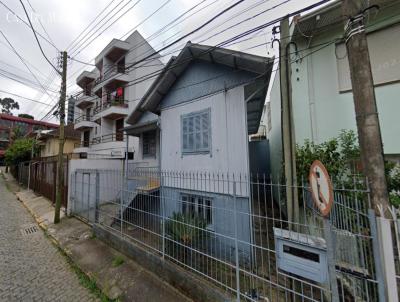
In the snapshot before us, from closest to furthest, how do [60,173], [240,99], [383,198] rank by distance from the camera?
[383,198]
[240,99]
[60,173]

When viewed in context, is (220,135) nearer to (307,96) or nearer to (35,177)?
(307,96)

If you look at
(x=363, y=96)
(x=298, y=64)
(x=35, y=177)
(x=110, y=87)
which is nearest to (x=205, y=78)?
(x=298, y=64)

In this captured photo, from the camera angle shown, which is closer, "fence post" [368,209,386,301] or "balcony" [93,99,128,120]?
"fence post" [368,209,386,301]

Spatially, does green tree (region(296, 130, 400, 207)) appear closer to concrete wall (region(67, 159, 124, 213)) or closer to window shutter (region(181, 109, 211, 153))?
window shutter (region(181, 109, 211, 153))

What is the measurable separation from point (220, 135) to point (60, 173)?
7727mm

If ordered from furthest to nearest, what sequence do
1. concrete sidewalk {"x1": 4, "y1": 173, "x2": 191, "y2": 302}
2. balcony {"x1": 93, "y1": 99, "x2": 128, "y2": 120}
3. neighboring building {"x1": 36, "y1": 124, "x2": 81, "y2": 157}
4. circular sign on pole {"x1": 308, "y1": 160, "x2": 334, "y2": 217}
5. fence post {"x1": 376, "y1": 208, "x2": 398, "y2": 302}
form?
1. neighboring building {"x1": 36, "y1": 124, "x2": 81, "y2": 157}
2. balcony {"x1": 93, "y1": 99, "x2": 128, "y2": 120}
3. concrete sidewalk {"x1": 4, "y1": 173, "x2": 191, "y2": 302}
4. circular sign on pole {"x1": 308, "y1": 160, "x2": 334, "y2": 217}
5. fence post {"x1": 376, "y1": 208, "x2": 398, "y2": 302}

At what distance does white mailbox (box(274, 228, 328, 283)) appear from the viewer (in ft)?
7.68

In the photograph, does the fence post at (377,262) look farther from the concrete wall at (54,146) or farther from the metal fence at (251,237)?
the concrete wall at (54,146)

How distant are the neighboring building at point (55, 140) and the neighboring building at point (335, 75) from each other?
2648 cm

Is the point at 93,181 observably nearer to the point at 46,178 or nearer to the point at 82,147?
the point at 46,178

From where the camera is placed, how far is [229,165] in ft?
20.1

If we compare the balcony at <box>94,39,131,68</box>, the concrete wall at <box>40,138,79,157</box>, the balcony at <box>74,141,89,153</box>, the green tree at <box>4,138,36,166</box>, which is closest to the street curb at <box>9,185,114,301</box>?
the balcony at <box>74,141,89,153</box>

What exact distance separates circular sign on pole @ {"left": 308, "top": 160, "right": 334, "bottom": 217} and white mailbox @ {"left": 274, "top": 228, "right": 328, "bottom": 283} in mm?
609

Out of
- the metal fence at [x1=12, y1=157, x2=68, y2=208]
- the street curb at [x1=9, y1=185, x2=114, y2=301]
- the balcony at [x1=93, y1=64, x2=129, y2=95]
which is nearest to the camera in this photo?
the street curb at [x1=9, y1=185, x2=114, y2=301]
